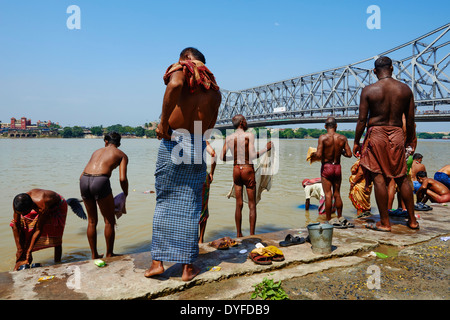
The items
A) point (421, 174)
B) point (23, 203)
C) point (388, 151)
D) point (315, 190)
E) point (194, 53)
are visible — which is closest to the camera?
point (194, 53)

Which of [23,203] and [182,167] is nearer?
[182,167]

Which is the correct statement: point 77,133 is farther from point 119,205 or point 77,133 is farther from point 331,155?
point 331,155

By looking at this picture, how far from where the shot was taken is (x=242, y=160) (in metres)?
4.27

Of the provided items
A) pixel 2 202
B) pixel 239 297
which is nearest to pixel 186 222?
pixel 239 297

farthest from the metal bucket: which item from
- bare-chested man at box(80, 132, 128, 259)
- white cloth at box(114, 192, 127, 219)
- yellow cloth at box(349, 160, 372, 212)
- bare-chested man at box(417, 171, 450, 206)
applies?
bare-chested man at box(417, 171, 450, 206)

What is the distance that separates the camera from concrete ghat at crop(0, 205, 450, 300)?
80.0 inches

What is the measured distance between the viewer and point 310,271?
245cm

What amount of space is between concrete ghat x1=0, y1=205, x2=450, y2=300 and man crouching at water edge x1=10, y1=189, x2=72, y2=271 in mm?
1103

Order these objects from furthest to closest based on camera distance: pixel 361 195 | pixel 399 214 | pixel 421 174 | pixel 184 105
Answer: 1. pixel 421 174
2. pixel 361 195
3. pixel 399 214
4. pixel 184 105

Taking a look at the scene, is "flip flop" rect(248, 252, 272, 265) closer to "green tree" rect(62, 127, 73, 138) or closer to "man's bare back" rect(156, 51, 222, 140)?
"man's bare back" rect(156, 51, 222, 140)

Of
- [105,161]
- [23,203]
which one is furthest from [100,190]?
[23,203]

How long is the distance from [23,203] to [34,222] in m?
0.31
